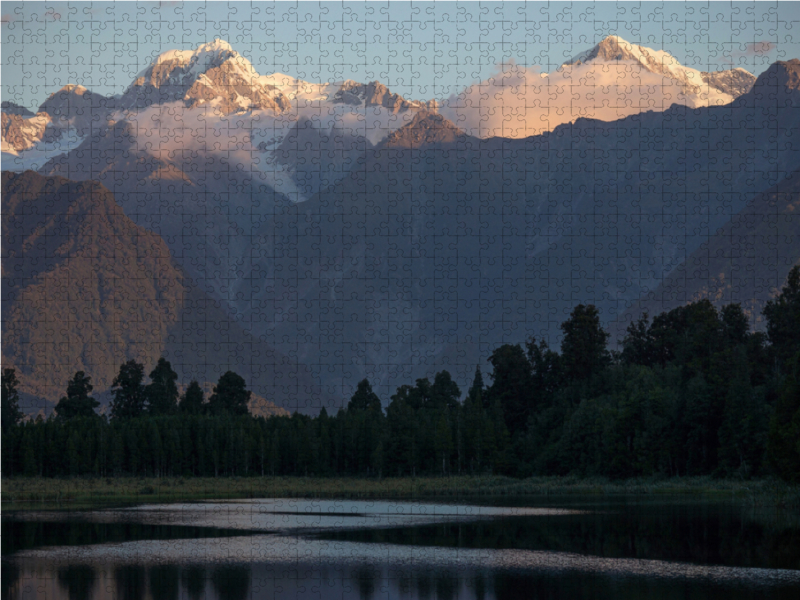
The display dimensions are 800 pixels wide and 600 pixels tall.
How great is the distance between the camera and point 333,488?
112m

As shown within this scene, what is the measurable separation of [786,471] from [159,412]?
12336 cm

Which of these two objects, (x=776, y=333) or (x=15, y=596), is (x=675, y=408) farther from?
(x=15, y=596)

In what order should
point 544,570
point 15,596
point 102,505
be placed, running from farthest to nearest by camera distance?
point 102,505 → point 544,570 → point 15,596

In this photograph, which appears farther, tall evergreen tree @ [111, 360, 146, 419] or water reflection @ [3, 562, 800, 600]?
tall evergreen tree @ [111, 360, 146, 419]

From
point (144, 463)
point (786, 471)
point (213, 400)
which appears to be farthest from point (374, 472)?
point (786, 471)

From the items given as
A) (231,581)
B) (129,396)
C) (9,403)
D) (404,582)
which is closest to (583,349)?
(129,396)

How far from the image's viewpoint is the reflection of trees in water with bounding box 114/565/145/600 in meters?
38.8

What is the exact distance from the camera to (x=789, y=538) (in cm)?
4988

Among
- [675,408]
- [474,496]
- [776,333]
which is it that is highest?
[776,333]

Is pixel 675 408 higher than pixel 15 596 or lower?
higher

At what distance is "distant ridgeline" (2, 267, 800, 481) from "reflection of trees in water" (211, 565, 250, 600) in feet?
203

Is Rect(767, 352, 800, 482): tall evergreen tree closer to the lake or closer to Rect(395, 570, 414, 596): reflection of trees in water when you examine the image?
the lake

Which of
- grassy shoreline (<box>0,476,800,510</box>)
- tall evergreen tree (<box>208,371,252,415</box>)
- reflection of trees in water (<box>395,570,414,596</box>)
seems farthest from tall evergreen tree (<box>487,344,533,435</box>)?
reflection of trees in water (<box>395,570,414,596</box>)

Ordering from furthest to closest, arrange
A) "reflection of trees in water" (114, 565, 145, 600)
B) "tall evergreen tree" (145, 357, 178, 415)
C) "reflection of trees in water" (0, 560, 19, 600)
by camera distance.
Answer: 1. "tall evergreen tree" (145, 357, 178, 415)
2. "reflection of trees in water" (0, 560, 19, 600)
3. "reflection of trees in water" (114, 565, 145, 600)
